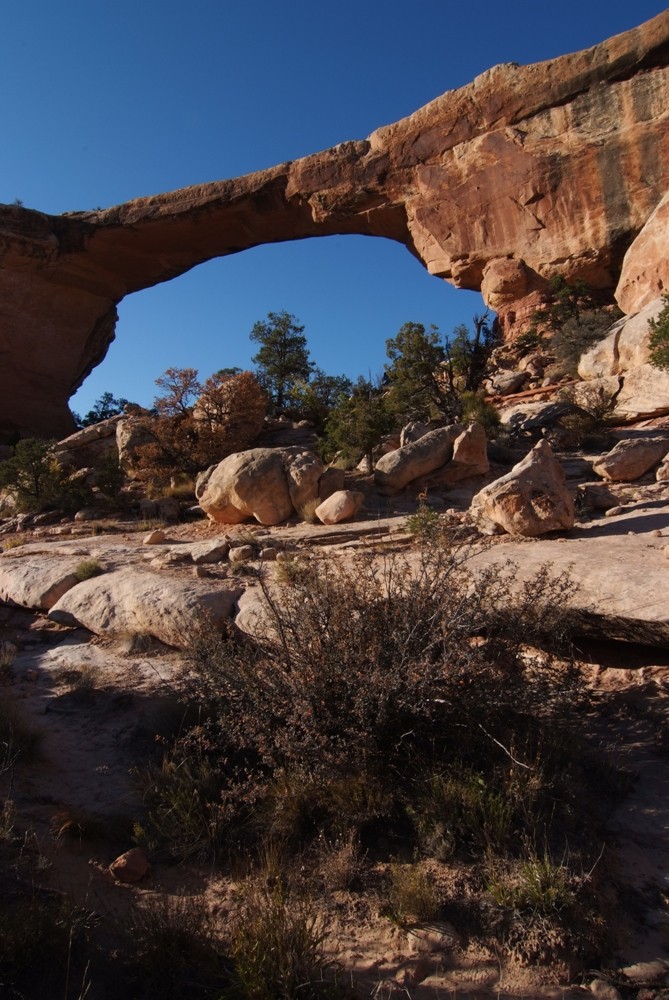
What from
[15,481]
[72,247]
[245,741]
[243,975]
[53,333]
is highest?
[72,247]

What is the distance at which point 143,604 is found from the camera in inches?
241

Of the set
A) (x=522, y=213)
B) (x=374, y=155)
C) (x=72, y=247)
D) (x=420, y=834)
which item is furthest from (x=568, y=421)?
(x=72, y=247)

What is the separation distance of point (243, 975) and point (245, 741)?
1.36 meters

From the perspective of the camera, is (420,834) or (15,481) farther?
(15,481)

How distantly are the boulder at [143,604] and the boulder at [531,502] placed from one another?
9.61 feet

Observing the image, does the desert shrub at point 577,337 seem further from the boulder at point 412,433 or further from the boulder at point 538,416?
the boulder at point 412,433

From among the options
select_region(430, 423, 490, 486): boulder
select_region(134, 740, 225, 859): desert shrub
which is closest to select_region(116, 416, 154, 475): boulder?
select_region(430, 423, 490, 486): boulder

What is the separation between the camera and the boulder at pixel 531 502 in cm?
623

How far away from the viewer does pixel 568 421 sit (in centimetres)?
1080

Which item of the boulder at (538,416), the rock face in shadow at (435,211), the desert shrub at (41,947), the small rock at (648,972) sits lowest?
the small rock at (648,972)

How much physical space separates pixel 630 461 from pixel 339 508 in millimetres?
3921

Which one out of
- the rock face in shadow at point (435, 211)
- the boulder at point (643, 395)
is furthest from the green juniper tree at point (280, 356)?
the boulder at point (643, 395)

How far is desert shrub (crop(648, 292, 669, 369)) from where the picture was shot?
389 inches

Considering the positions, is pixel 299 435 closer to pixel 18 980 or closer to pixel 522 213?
pixel 522 213
